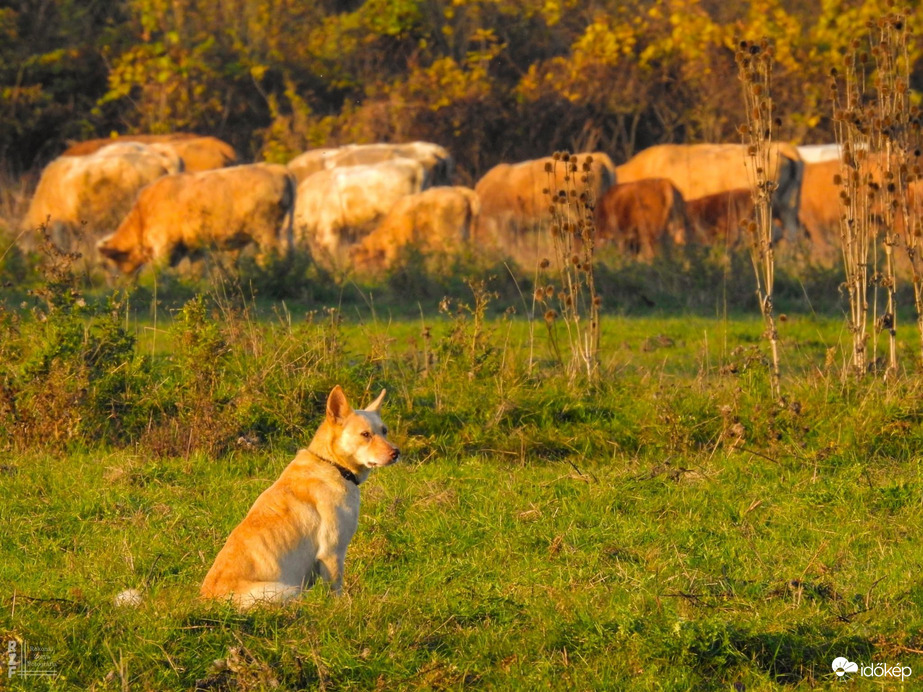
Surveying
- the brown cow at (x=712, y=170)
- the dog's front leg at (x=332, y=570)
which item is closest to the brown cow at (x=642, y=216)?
the brown cow at (x=712, y=170)

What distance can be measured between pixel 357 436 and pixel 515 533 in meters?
1.19

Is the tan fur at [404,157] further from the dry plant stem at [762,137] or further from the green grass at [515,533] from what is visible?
the dry plant stem at [762,137]

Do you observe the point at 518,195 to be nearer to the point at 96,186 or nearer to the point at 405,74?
the point at 96,186

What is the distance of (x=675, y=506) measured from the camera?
6.72 meters

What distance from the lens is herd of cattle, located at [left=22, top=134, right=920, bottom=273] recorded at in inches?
741

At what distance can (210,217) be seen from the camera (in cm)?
1872

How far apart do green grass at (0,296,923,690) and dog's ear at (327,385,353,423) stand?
0.69 meters

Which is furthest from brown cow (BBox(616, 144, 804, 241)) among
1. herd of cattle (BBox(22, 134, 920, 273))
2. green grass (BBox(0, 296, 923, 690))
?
green grass (BBox(0, 296, 923, 690))

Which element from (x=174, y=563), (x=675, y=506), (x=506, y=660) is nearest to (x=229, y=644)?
(x=506, y=660)

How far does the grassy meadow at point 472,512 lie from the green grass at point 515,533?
0.05 ft

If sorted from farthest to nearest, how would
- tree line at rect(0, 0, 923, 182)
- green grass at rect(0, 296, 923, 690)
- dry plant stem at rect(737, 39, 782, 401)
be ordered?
tree line at rect(0, 0, 923, 182), dry plant stem at rect(737, 39, 782, 401), green grass at rect(0, 296, 923, 690)

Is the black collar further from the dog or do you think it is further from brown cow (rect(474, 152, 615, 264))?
brown cow (rect(474, 152, 615, 264))

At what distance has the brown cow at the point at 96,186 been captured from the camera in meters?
21.9

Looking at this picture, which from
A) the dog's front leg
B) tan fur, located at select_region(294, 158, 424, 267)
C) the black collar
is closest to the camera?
the dog's front leg
